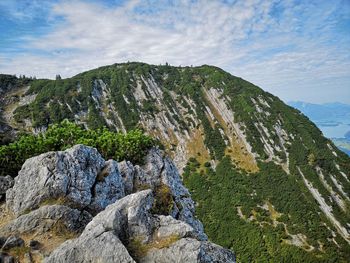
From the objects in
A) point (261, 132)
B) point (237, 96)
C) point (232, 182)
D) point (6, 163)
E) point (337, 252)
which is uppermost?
point (237, 96)

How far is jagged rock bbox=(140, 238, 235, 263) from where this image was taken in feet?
57.2

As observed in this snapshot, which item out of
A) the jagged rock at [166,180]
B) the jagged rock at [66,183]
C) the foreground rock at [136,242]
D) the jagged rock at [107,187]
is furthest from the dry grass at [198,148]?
the foreground rock at [136,242]

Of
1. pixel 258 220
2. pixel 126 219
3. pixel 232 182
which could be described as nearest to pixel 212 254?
pixel 126 219

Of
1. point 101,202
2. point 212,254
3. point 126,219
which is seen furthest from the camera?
point 101,202

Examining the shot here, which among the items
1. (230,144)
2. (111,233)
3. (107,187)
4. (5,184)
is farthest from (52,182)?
(230,144)

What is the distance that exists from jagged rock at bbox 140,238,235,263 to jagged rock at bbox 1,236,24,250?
10681 mm

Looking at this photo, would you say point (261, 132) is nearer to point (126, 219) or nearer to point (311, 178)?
point (311, 178)

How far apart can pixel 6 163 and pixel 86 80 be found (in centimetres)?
12818

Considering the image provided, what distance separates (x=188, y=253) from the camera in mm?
17578

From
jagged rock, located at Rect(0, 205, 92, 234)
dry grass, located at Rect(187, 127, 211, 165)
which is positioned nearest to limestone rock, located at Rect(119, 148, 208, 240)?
jagged rock, located at Rect(0, 205, 92, 234)

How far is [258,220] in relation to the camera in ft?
336

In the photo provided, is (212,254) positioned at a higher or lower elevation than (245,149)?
lower

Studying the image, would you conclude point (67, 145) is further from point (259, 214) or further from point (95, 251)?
point (259, 214)

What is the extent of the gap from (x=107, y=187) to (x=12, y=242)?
11.8 metres
